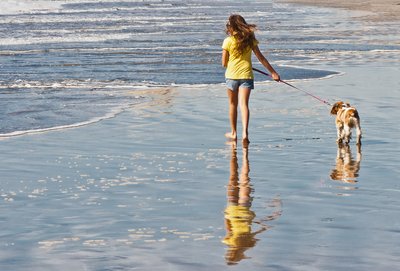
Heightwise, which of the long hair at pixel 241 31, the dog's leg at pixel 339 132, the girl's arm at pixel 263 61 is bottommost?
the dog's leg at pixel 339 132

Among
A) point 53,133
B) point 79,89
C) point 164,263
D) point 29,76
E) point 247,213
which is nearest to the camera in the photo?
point 164,263

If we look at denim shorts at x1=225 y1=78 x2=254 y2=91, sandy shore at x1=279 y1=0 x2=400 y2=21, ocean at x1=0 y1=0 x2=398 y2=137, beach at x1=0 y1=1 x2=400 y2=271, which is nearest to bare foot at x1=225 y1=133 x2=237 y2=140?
beach at x1=0 y1=1 x2=400 y2=271

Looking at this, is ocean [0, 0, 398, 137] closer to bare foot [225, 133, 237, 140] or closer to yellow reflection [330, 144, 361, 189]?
bare foot [225, 133, 237, 140]

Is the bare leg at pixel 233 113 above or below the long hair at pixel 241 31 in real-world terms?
below

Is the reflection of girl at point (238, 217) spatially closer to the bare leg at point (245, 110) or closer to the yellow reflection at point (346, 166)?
the yellow reflection at point (346, 166)

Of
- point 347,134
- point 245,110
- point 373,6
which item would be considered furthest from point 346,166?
point 373,6

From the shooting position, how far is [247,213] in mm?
7605

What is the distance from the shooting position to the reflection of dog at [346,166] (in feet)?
30.2

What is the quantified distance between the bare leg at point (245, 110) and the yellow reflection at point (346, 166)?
1132mm

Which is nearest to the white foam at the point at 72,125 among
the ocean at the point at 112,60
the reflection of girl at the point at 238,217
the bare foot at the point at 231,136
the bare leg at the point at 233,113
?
the ocean at the point at 112,60

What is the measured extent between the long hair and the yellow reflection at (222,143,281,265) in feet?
9.03

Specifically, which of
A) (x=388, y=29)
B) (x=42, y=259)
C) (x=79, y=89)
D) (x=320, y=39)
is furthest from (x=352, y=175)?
(x=388, y=29)

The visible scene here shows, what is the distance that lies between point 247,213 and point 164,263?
1.57m

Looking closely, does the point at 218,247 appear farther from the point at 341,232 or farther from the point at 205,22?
the point at 205,22
